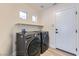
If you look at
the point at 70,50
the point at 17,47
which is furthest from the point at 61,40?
the point at 17,47

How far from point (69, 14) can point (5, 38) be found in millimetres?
1337

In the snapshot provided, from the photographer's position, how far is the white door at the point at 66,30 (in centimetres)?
163

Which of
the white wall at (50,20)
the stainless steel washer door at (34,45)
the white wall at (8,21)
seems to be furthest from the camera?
the stainless steel washer door at (34,45)

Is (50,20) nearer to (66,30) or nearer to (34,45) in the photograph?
(66,30)

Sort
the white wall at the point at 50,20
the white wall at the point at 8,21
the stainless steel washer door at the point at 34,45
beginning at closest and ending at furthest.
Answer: the white wall at the point at 8,21 < the white wall at the point at 50,20 < the stainless steel washer door at the point at 34,45

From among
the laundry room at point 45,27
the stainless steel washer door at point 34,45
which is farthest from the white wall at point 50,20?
the stainless steel washer door at point 34,45

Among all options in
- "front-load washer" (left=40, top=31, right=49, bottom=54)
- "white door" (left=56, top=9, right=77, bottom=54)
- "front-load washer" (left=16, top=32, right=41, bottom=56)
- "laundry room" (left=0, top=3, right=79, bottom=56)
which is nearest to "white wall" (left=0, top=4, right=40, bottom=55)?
"laundry room" (left=0, top=3, right=79, bottom=56)

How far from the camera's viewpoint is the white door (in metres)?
1.63

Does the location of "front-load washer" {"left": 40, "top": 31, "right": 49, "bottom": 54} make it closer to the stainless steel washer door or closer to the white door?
the stainless steel washer door

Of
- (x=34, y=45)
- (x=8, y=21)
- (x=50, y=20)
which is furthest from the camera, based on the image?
(x=34, y=45)

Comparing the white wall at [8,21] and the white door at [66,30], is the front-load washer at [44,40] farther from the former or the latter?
the white wall at [8,21]

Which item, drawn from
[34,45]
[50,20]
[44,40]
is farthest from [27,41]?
[50,20]

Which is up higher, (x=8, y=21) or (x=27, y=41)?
(x=8, y=21)

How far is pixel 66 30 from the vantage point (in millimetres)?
1641
